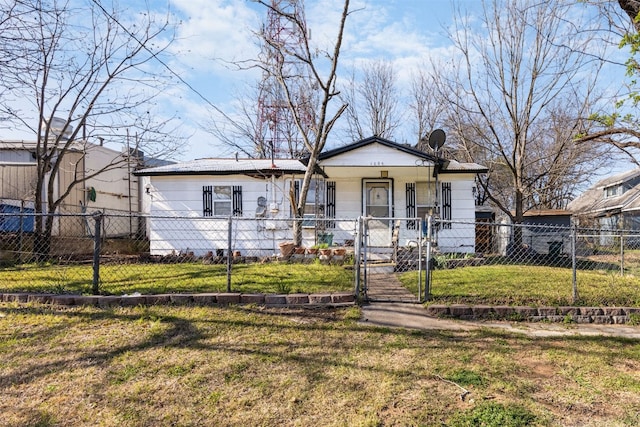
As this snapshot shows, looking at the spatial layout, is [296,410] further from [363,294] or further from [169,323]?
[363,294]

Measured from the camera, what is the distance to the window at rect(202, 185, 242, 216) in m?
11.7

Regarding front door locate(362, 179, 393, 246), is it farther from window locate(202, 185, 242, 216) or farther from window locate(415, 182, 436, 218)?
window locate(202, 185, 242, 216)

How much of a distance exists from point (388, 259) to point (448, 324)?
4.94m

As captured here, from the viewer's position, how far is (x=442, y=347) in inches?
155

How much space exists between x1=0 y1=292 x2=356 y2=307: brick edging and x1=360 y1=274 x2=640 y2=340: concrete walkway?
47cm

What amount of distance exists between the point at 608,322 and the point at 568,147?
12451mm

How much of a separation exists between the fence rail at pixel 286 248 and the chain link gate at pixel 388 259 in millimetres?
33

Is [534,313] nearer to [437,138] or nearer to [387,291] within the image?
[387,291]

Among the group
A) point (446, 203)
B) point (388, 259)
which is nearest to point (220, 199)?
point (388, 259)

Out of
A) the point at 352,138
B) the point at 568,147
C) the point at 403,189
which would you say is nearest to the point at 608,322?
the point at 403,189

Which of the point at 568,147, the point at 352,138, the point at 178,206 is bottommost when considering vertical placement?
the point at 178,206

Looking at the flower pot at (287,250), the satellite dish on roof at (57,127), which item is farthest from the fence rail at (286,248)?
the satellite dish on roof at (57,127)

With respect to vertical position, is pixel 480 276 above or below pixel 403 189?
below

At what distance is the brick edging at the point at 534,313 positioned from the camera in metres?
5.07
